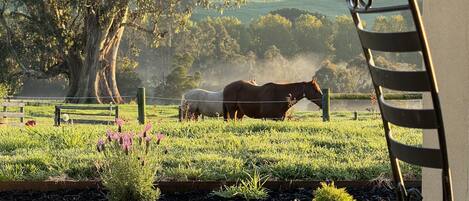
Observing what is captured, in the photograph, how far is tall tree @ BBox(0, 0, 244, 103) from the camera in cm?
2892

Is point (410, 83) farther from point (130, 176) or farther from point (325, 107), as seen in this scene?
point (325, 107)

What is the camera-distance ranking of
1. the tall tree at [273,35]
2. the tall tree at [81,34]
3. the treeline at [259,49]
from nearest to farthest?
the tall tree at [81,34], the treeline at [259,49], the tall tree at [273,35]

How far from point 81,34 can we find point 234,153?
84.1ft

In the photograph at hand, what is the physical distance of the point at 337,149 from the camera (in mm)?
6836

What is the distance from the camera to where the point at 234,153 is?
644cm

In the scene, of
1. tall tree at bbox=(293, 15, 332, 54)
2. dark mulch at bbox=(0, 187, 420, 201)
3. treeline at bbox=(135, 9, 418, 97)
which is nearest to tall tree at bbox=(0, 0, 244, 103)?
treeline at bbox=(135, 9, 418, 97)

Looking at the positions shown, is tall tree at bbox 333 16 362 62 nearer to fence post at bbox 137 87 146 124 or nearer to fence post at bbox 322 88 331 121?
fence post at bbox 322 88 331 121

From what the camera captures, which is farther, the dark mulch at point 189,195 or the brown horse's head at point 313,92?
the brown horse's head at point 313,92

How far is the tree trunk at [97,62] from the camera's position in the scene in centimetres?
2925

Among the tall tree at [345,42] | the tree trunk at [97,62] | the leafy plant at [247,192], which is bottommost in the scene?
the leafy plant at [247,192]

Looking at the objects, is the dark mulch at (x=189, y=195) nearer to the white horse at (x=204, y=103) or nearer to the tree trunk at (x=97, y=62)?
the white horse at (x=204, y=103)

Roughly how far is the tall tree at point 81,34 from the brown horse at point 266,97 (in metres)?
10.9

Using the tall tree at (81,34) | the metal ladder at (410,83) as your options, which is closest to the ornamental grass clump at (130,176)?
the metal ladder at (410,83)

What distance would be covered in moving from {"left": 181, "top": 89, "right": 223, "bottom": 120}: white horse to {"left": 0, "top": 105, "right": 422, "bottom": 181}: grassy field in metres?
9.66
